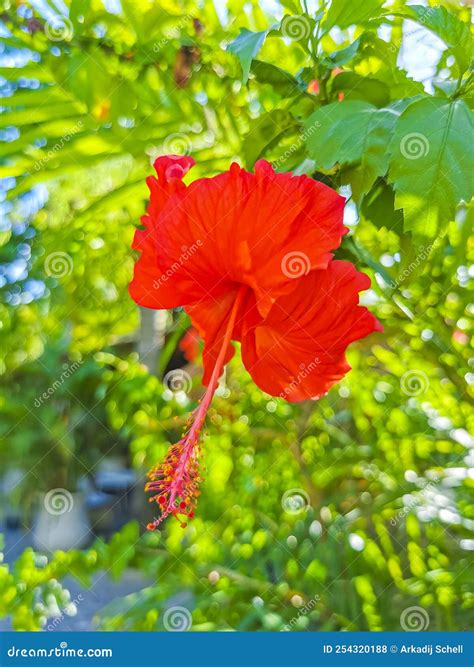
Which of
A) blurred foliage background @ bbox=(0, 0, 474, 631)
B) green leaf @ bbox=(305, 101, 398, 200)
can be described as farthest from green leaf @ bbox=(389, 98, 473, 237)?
blurred foliage background @ bbox=(0, 0, 474, 631)

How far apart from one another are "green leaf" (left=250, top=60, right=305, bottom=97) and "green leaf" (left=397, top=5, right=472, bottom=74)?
6 centimetres

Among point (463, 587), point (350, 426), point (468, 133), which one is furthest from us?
point (350, 426)

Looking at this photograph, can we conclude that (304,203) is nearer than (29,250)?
Yes

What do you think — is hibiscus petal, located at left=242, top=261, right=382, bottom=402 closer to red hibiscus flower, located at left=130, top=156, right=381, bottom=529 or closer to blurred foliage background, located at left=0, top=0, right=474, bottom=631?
red hibiscus flower, located at left=130, top=156, right=381, bottom=529

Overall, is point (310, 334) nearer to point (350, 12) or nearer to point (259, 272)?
point (259, 272)

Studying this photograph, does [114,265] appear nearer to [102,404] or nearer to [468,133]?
[102,404]

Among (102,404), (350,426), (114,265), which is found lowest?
(350,426)

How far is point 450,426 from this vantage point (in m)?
0.61

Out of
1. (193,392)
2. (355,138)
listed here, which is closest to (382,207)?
(355,138)

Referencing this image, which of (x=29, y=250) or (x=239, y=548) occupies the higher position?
(x=29, y=250)

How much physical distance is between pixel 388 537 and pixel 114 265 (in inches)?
13.6

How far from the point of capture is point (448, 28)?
28cm

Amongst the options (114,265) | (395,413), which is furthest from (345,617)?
(114,265)

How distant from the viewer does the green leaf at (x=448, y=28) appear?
0.91 ft
